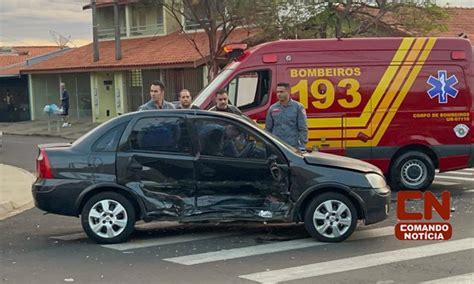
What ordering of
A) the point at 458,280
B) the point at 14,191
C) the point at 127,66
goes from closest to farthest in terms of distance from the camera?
1. the point at 458,280
2. the point at 14,191
3. the point at 127,66

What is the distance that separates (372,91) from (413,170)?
60.2 inches

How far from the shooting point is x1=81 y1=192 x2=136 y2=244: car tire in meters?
7.34

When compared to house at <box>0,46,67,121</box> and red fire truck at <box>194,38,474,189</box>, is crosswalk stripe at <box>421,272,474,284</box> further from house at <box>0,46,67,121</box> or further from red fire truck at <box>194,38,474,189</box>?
house at <box>0,46,67,121</box>

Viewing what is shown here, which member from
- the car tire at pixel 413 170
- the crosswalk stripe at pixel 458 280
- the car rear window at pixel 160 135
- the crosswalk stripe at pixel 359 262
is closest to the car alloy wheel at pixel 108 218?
the car rear window at pixel 160 135

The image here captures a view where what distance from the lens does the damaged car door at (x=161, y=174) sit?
24.1ft

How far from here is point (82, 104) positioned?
3628 centimetres

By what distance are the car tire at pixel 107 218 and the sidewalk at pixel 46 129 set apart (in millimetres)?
18428

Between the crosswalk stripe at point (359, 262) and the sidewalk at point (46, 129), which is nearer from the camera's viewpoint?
the crosswalk stripe at point (359, 262)

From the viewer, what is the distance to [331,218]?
7.28m

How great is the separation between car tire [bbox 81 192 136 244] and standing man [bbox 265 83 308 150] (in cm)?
275

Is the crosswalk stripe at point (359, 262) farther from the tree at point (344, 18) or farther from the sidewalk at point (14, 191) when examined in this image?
the tree at point (344, 18)


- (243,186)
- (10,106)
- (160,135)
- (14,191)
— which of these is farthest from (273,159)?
(10,106)

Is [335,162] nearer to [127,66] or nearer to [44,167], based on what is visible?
[44,167]

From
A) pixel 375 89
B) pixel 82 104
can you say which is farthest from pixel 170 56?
pixel 375 89
